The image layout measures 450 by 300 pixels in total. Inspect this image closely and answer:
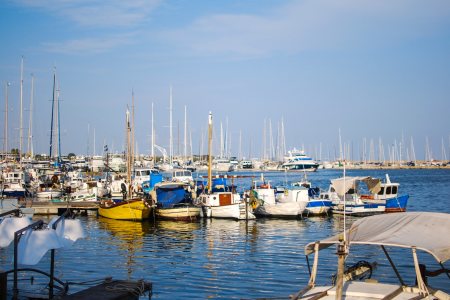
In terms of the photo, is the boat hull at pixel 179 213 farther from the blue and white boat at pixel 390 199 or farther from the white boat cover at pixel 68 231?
the white boat cover at pixel 68 231

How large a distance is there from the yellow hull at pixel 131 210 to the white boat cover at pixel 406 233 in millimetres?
23360

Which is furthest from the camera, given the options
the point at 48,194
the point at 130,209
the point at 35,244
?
the point at 48,194

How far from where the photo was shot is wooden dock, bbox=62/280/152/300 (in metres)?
9.36

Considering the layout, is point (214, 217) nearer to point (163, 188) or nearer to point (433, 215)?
point (163, 188)

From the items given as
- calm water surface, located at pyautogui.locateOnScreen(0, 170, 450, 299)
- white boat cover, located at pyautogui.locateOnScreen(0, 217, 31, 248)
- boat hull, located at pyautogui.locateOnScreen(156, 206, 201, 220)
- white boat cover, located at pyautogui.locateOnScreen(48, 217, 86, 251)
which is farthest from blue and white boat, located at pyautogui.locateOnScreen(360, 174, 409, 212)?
white boat cover, located at pyautogui.locateOnScreen(0, 217, 31, 248)

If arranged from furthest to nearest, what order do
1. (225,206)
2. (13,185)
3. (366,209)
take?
(13,185)
(366,209)
(225,206)

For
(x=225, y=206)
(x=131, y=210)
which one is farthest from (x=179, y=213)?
(x=225, y=206)

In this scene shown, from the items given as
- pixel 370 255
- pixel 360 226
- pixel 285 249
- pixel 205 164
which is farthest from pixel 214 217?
pixel 205 164

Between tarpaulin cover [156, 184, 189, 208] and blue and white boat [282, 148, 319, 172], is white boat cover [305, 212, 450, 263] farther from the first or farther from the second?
blue and white boat [282, 148, 319, 172]

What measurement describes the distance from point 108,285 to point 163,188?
84.5 ft

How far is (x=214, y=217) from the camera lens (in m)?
34.7

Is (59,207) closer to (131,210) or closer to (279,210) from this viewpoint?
(131,210)

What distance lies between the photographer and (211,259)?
1970 cm

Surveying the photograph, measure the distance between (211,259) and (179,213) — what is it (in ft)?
44.1
